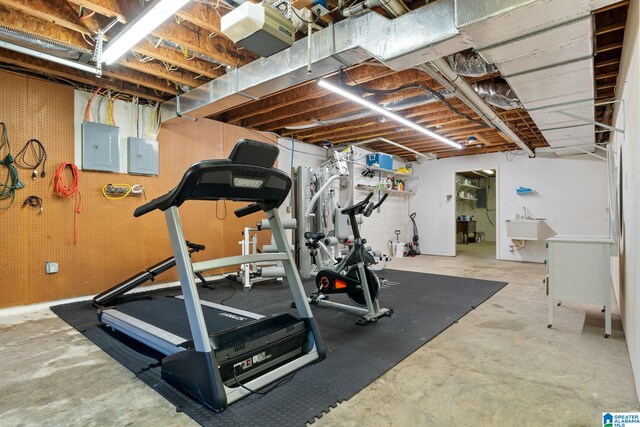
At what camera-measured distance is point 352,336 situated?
115 inches

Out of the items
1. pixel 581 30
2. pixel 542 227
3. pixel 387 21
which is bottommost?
pixel 542 227

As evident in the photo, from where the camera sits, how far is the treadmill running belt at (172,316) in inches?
123

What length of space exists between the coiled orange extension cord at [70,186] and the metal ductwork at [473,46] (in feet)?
7.74

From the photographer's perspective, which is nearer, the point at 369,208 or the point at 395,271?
the point at 369,208

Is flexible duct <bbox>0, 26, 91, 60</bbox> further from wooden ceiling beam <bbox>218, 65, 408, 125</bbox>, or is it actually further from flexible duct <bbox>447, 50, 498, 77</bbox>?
flexible duct <bbox>447, 50, 498, 77</bbox>

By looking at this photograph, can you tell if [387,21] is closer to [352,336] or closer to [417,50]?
[417,50]

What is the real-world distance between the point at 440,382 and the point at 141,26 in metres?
3.75

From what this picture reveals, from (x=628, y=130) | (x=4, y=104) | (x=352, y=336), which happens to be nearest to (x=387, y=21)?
(x=628, y=130)

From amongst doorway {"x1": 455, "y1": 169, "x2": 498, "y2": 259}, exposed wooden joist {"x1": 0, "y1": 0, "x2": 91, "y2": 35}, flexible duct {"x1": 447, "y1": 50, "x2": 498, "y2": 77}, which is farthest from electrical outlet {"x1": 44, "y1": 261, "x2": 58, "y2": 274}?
doorway {"x1": 455, "y1": 169, "x2": 498, "y2": 259}

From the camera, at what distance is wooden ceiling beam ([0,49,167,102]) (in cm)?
365

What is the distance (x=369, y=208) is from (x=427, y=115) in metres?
3.27

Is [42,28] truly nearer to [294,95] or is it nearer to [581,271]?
[294,95]

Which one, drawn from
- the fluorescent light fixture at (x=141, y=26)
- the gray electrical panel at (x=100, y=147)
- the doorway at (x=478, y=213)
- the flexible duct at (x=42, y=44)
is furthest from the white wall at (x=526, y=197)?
the flexible duct at (x=42, y=44)
